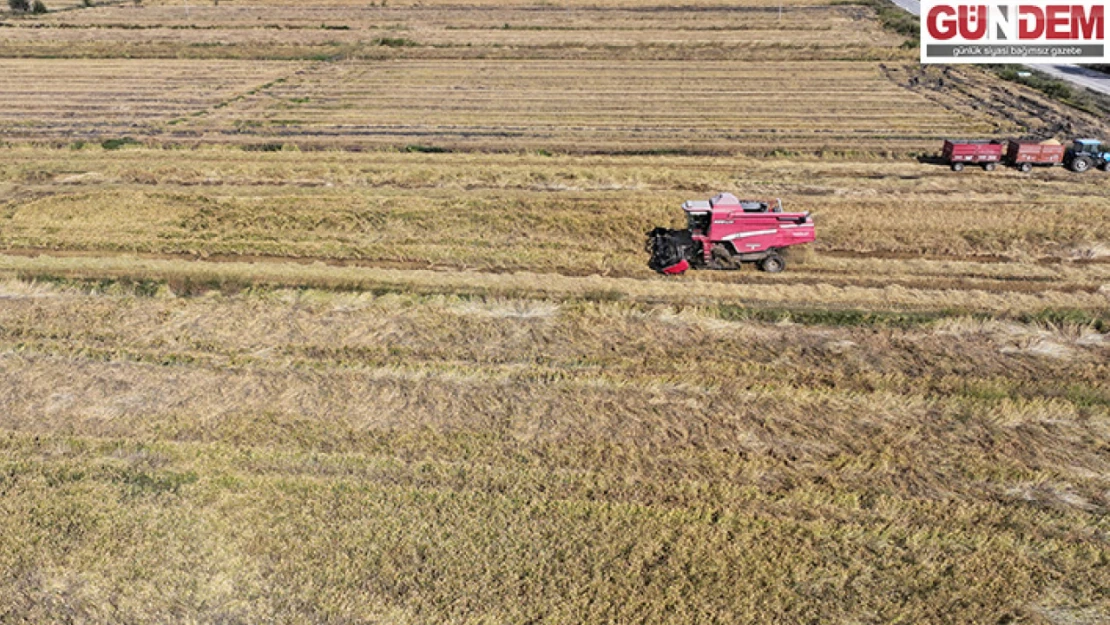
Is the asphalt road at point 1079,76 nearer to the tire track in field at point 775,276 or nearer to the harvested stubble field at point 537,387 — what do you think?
the harvested stubble field at point 537,387

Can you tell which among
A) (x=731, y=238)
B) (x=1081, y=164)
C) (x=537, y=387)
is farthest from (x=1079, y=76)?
(x=537, y=387)

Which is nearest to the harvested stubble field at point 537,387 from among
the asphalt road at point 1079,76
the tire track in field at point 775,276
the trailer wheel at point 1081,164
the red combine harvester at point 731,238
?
the tire track in field at point 775,276

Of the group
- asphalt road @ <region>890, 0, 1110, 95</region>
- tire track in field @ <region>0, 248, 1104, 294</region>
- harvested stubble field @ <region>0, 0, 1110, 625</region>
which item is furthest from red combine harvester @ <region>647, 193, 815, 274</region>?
asphalt road @ <region>890, 0, 1110, 95</region>

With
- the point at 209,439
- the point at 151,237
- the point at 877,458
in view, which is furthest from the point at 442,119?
the point at 877,458

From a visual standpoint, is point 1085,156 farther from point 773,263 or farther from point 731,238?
point 731,238

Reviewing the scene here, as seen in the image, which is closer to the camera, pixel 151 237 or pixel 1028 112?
pixel 151 237

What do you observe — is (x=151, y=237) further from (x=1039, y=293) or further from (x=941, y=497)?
(x=1039, y=293)
